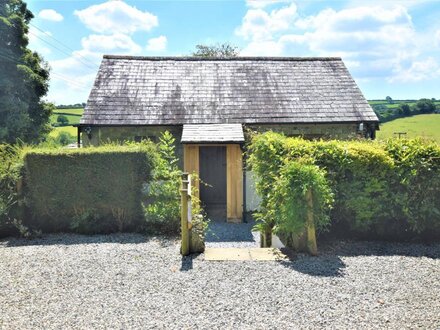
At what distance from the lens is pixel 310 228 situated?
6.85 m

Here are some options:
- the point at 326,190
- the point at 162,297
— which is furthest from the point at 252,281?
the point at 326,190

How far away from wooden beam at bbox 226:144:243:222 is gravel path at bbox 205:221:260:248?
38 centimetres

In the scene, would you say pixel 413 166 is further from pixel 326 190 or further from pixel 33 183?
pixel 33 183

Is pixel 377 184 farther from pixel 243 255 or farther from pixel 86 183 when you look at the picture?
pixel 86 183

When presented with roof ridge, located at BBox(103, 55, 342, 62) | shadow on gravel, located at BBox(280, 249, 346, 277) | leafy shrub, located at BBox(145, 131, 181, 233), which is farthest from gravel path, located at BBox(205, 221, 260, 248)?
roof ridge, located at BBox(103, 55, 342, 62)

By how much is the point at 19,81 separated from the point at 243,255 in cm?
1861

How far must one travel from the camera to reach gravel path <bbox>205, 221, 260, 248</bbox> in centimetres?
970

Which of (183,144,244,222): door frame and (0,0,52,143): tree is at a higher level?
(0,0,52,143): tree

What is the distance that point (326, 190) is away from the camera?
6.79 metres

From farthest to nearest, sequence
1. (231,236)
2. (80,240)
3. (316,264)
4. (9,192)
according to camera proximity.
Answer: (231,236)
(9,192)
(80,240)
(316,264)

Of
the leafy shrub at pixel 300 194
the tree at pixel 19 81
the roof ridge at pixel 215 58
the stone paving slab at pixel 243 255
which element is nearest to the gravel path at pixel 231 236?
the stone paving slab at pixel 243 255

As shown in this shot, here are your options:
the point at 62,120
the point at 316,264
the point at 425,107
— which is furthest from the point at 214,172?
the point at 425,107

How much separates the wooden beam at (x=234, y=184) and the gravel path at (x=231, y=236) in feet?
1.25

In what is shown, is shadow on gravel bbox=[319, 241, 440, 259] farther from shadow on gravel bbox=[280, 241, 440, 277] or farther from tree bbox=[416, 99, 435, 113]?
tree bbox=[416, 99, 435, 113]
